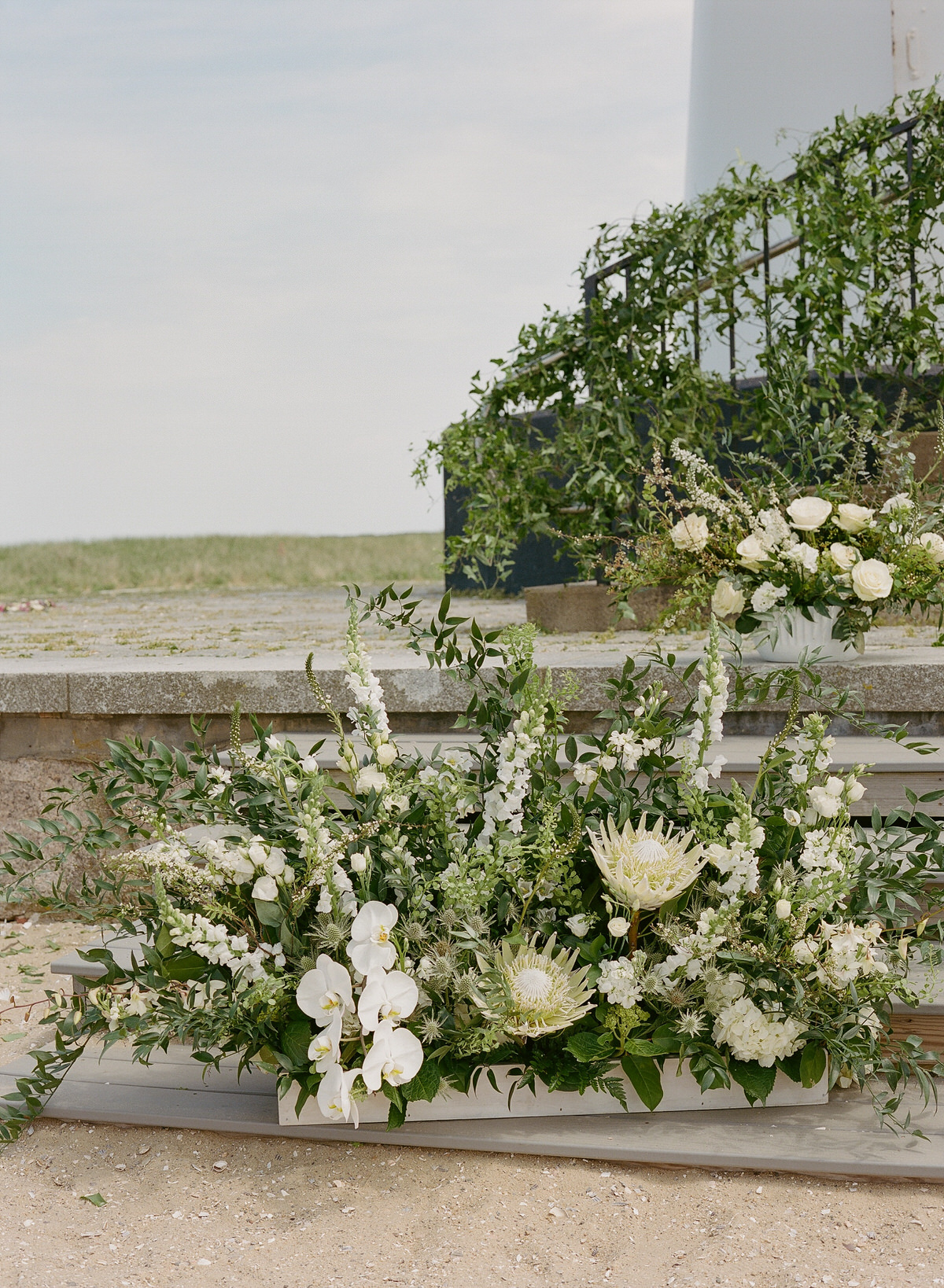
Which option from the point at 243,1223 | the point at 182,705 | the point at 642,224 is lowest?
the point at 243,1223

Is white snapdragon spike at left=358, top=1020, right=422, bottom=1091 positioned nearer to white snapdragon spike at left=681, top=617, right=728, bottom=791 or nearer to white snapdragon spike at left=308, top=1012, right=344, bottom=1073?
white snapdragon spike at left=308, top=1012, right=344, bottom=1073

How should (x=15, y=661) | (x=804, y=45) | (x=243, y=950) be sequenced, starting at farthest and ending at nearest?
(x=804, y=45) → (x=15, y=661) → (x=243, y=950)

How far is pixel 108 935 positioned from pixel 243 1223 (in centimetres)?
139

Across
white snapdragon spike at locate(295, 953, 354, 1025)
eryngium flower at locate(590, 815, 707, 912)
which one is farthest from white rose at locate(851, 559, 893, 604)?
white snapdragon spike at locate(295, 953, 354, 1025)

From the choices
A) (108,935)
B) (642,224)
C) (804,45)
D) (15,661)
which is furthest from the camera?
(804,45)

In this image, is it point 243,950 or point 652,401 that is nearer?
point 243,950

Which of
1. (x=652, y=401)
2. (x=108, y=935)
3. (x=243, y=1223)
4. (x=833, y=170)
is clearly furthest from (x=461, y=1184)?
(x=833, y=170)

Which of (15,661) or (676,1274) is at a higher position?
(15,661)

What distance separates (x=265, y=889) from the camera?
1.91 meters

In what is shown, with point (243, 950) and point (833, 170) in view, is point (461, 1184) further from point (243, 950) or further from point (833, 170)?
point (833, 170)

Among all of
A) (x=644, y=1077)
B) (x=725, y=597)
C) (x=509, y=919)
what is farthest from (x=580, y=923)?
(x=725, y=597)

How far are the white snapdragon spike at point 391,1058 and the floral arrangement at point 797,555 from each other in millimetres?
1365

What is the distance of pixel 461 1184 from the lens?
1.99 m

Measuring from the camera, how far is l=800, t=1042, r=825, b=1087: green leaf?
80.8 inches
